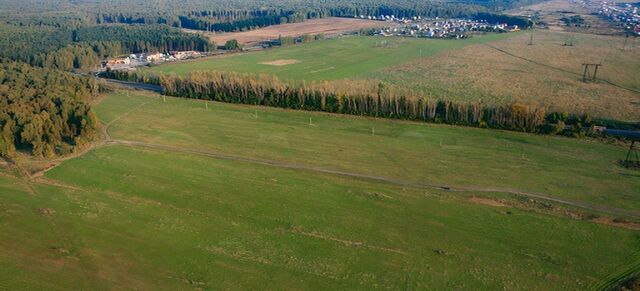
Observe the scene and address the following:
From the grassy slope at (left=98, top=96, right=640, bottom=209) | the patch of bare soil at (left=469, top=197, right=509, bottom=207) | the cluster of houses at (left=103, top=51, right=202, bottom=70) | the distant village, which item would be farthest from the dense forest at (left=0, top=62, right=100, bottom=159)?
the distant village

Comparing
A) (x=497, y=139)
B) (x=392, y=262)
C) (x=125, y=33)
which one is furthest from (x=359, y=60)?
(x=392, y=262)

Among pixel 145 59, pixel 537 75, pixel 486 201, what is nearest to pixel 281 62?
pixel 145 59

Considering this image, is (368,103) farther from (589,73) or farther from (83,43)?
(83,43)

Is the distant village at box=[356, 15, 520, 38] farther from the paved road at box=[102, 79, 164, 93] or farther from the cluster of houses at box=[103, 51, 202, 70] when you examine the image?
the paved road at box=[102, 79, 164, 93]

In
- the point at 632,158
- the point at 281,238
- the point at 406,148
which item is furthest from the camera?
the point at 406,148

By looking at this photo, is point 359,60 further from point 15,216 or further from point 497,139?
point 15,216

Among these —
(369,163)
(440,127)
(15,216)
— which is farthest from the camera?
(440,127)
